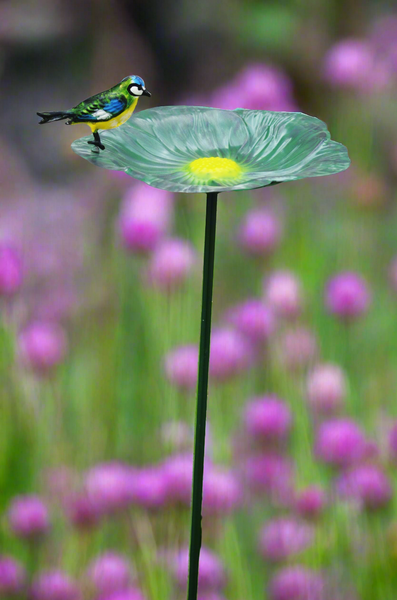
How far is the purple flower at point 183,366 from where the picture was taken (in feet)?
2.99

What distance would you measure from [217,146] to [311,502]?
46cm

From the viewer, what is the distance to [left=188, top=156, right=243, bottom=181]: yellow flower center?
2.06ft

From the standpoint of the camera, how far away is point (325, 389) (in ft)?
3.12

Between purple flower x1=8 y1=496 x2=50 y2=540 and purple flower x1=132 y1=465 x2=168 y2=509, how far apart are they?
11 centimetres

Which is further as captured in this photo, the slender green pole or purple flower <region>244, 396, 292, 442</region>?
purple flower <region>244, 396, 292, 442</region>

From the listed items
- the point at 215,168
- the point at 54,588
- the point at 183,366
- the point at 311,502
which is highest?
the point at 215,168

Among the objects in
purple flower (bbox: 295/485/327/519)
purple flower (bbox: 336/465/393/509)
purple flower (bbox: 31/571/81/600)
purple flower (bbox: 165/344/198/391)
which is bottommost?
purple flower (bbox: 31/571/81/600)

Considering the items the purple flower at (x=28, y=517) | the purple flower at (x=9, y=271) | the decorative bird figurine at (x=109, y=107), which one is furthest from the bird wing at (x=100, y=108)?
the purple flower at (x=28, y=517)

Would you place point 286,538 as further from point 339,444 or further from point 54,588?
point 54,588

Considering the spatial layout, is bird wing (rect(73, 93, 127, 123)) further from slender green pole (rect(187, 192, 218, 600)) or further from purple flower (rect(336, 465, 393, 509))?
purple flower (rect(336, 465, 393, 509))

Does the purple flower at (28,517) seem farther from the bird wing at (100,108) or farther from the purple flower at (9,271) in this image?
the bird wing at (100,108)

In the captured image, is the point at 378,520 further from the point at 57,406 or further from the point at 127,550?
the point at 57,406

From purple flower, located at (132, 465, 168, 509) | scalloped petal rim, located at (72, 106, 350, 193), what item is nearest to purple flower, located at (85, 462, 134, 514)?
purple flower, located at (132, 465, 168, 509)

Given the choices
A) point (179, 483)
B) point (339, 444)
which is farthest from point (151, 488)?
point (339, 444)
